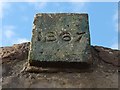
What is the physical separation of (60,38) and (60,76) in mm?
235

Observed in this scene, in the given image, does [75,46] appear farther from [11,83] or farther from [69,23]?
[11,83]

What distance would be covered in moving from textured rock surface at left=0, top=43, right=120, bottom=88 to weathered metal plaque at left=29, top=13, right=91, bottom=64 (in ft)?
0.27

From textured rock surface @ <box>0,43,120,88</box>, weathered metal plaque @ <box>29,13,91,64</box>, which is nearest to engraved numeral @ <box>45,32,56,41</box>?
weathered metal plaque @ <box>29,13,91,64</box>

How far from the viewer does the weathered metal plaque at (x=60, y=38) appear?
202 cm

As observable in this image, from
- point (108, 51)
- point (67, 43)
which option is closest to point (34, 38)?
point (67, 43)

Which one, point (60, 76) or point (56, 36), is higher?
point (56, 36)

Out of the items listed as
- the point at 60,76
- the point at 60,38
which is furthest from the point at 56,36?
the point at 60,76

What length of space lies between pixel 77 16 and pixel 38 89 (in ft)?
1.83

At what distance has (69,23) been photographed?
7.13 ft

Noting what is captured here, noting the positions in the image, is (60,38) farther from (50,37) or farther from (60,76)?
(60,76)

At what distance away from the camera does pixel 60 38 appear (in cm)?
209

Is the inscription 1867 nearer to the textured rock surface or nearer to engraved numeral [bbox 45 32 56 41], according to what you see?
engraved numeral [bbox 45 32 56 41]

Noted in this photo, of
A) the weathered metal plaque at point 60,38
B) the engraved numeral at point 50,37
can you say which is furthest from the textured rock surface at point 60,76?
the engraved numeral at point 50,37

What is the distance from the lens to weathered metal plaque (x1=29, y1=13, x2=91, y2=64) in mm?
2016
